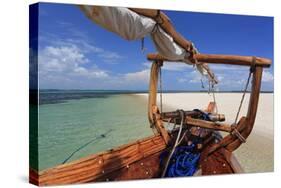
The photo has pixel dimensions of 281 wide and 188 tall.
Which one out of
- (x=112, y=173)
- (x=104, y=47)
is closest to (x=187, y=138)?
(x=112, y=173)

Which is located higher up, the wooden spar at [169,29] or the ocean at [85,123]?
the wooden spar at [169,29]

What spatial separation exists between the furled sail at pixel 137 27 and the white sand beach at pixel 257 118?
0.39 meters

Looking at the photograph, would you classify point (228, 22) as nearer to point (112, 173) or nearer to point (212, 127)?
point (212, 127)

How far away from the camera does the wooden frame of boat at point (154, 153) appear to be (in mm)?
6270

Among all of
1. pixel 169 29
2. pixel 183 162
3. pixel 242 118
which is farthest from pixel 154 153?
pixel 169 29

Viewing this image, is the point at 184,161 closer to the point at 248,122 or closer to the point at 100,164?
the point at 248,122

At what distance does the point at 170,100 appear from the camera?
705cm

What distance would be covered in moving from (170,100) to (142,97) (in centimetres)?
38

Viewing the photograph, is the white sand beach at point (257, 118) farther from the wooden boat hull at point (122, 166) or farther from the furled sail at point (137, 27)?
the furled sail at point (137, 27)

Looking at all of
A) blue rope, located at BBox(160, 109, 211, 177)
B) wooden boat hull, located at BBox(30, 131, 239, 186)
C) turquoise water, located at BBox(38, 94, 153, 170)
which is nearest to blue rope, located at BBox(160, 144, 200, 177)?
blue rope, located at BBox(160, 109, 211, 177)

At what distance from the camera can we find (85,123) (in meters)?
6.38

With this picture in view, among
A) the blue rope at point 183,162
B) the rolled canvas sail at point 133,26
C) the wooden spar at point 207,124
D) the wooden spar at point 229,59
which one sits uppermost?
the rolled canvas sail at point 133,26

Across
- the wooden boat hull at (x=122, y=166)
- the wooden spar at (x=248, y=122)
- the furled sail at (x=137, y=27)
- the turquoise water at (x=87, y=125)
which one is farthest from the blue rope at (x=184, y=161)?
the furled sail at (x=137, y=27)

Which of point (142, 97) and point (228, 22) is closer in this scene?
point (142, 97)
